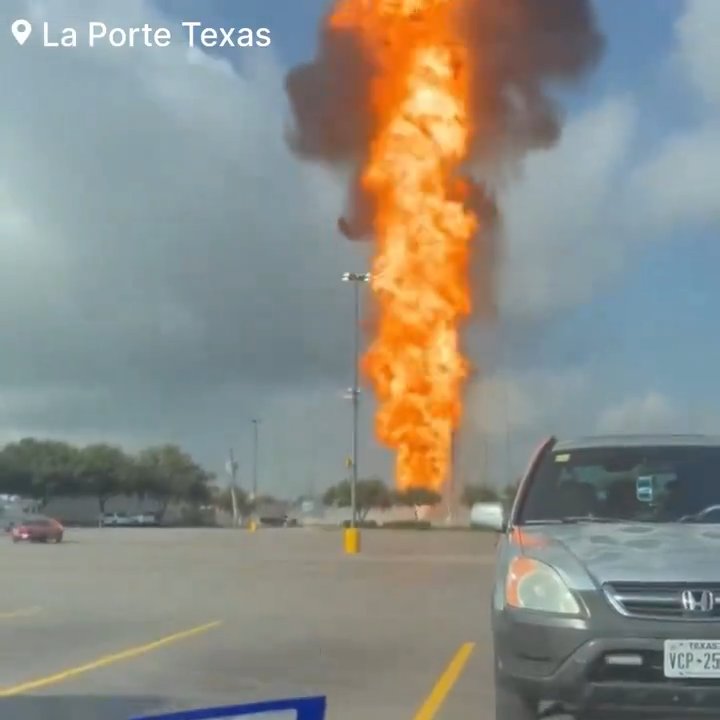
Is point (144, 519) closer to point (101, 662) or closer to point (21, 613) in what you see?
point (21, 613)

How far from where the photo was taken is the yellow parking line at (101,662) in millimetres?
11625

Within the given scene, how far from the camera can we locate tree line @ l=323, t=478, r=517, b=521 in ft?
162

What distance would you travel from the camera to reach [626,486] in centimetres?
915

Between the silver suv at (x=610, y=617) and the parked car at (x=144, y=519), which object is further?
the parked car at (x=144, y=519)

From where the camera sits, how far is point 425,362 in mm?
46625

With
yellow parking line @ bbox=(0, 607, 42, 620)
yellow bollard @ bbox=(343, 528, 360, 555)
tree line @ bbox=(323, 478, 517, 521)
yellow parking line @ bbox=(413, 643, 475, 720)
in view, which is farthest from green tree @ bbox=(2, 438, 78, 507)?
yellow parking line @ bbox=(413, 643, 475, 720)

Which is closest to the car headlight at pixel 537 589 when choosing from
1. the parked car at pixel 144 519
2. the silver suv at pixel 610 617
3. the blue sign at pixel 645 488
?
the silver suv at pixel 610 617

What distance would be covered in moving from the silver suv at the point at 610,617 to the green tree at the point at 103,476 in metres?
104

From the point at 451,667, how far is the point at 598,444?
4.62 meters

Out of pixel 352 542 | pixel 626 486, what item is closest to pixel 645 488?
pixel 626 486

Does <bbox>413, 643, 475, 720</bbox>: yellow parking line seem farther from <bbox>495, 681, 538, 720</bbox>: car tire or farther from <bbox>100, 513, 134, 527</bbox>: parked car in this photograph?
<bbox>100, 513, 134, 527</bbox>: parked car

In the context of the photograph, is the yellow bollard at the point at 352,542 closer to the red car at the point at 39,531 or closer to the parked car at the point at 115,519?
the red car at the point at 39,531

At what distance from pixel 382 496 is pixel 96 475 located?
52396 millimetres

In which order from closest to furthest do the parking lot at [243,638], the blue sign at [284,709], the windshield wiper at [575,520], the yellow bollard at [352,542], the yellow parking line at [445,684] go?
the blue sign at [284,709] < the windshield wiper at [575,520] < the yellow parking line at [445,684] < the parking lot at [243,638] < the yellow bollard at [352,542]
